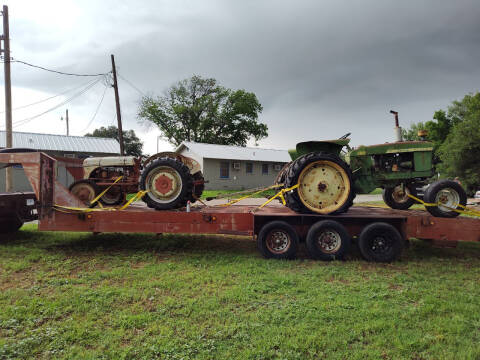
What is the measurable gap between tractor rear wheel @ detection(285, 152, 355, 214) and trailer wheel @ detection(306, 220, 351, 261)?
0.34 metres

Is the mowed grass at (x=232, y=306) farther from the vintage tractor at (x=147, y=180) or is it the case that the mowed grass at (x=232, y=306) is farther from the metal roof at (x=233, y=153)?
the metal roof at (x=233, y=153)

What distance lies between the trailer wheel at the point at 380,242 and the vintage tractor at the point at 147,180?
11.2 ft

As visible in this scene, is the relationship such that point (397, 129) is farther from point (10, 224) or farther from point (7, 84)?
point (7, 84)

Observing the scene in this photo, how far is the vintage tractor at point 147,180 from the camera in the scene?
18.6ft

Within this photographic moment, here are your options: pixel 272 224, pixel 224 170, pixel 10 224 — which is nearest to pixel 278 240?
pixel 272 224

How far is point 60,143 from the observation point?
2183cm

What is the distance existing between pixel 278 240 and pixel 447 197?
10.7 ft

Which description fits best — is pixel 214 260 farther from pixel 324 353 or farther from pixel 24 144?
pixel 24 144

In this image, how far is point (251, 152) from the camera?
25875 mm

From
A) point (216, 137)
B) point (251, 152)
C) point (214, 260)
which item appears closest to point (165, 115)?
point (216, 137)

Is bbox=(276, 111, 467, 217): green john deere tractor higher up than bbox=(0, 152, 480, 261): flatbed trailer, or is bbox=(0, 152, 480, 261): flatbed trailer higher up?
bbox=(276, 111, 467, 217): green john deere tractor

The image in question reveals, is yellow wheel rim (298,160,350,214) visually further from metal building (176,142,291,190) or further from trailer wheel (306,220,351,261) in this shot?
metal building (176,142,291,190)

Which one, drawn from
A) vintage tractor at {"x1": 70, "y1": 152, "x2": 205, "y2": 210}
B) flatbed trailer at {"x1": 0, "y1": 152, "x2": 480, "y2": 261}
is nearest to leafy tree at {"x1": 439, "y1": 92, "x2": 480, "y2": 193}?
flatbed trailer at {"x1": 0, "y1": 152, "x2": 480, "y2": 261}

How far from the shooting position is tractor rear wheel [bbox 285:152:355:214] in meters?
5.14
